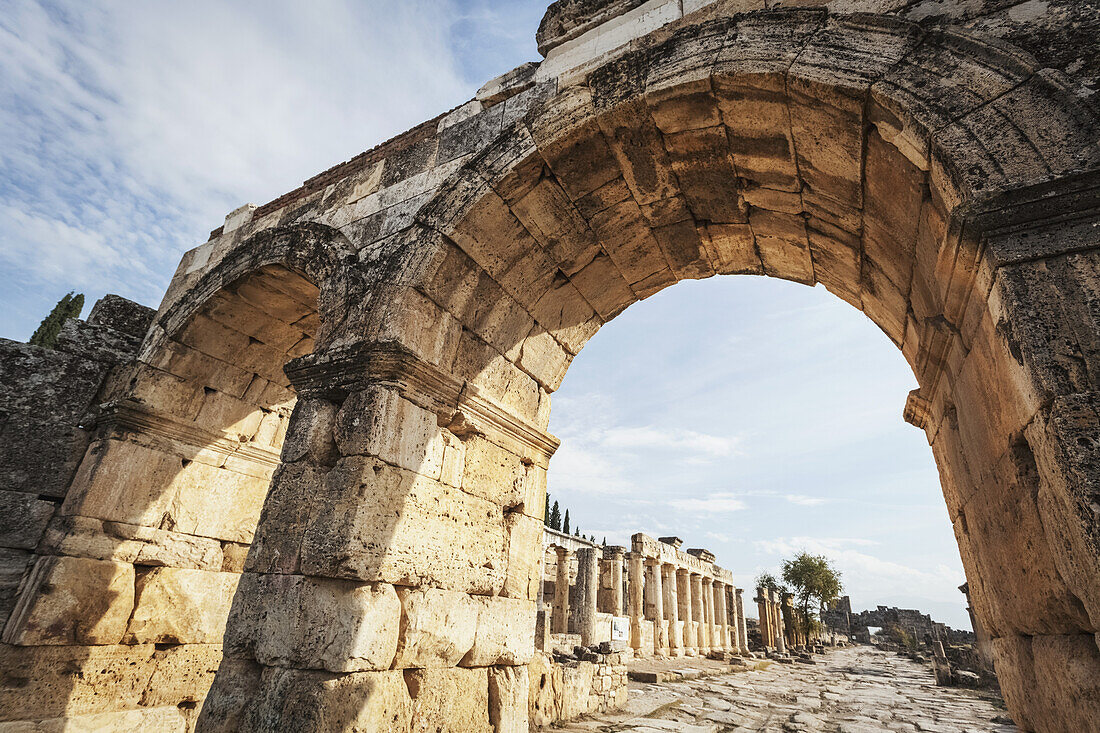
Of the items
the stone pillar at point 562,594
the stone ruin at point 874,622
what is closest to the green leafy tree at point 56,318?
the stone pillar at point 562,594

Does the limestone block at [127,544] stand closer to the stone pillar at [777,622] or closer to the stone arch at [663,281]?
the stone arch at [663,281]

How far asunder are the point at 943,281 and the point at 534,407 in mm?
2993

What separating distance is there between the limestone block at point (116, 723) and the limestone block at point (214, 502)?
1.47 m

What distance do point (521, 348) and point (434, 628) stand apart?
2174 millimetres

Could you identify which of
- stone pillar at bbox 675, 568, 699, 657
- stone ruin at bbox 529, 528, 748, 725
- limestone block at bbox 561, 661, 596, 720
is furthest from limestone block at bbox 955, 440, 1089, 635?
stone pillar at bbox 675, 568, 699, 657

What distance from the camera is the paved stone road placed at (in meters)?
6.39

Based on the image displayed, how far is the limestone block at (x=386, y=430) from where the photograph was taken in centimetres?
326

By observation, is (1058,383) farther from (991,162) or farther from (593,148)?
(593,148)

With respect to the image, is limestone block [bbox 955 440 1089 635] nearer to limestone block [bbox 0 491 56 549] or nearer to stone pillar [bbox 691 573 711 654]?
limestone block [bbox 0 491 56 549]

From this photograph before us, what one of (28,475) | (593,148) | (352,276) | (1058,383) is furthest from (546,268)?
(28,475)

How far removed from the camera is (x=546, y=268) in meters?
4.38

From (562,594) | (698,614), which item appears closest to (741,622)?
(698,614)

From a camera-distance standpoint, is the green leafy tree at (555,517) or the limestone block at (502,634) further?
the green leafy tree at (555,517)

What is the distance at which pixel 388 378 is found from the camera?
11.3ft
